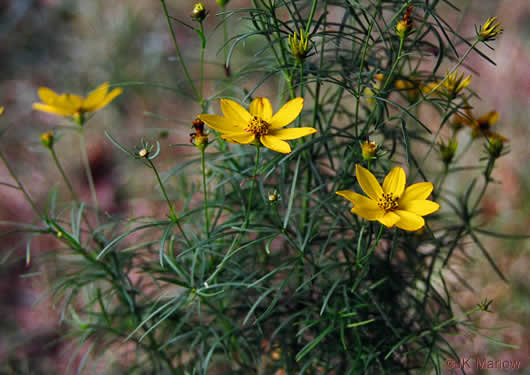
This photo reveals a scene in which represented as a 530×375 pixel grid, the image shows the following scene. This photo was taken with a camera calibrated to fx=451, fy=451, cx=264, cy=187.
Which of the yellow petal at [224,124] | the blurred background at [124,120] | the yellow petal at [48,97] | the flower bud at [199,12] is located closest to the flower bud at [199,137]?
the yellow petal at [224,124]

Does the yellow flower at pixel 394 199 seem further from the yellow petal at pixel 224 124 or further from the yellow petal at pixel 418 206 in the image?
the yellow petal at pixel 224 124

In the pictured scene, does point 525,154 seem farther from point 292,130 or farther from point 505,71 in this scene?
point 292,130

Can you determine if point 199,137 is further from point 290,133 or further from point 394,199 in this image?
point 394,199

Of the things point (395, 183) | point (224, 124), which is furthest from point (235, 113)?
point (395, 183)

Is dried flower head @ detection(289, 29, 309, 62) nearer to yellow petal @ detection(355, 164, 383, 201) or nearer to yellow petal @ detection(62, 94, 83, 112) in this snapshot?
yellow petal @ detection(355, 164, 383, 201)

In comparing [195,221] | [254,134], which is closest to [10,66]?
[195,221]

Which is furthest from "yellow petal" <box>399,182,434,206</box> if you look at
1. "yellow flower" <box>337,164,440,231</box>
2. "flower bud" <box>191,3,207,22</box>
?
"flower bud" <box>191,3,207,22</box>
